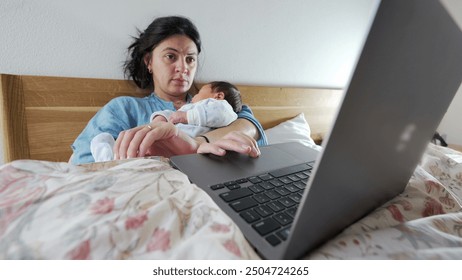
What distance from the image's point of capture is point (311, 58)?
152cm

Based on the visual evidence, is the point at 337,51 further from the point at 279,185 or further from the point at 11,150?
the point at 11,150

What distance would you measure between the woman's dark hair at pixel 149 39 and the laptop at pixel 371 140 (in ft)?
2.23

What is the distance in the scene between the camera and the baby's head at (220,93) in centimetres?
95

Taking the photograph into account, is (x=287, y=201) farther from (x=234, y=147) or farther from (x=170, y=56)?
(x=170, y=56)

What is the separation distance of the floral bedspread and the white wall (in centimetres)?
22

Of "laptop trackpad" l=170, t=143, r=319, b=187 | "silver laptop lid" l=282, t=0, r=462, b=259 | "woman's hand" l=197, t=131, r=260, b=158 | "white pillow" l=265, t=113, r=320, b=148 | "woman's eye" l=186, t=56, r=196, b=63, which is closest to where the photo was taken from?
"silver laptop lid" l=282, t=0, r=462, b=259

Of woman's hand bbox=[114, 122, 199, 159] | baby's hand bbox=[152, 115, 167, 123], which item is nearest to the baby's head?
baby's hand bbox=[152, 115, 167, 123]

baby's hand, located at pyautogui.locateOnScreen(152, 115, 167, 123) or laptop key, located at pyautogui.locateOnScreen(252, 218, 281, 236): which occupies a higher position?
laptop key, located at pyautogui.locateOnScreen(252, 218, 281, 236)

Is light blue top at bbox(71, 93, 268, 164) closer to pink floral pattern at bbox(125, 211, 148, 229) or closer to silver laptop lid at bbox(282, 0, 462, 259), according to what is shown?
pink floral pattern at bbox(125, 211, 148, 229)

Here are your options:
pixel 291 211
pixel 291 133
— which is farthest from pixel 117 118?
pixel 291 133

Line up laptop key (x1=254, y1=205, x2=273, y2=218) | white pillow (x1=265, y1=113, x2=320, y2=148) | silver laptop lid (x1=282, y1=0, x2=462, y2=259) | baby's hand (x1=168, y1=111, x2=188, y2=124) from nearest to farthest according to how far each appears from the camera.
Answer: silver laptop lid (x1=282, y1=0, x2=462, y2=259), laptop key (x1=254, y1=205, x2=273, y2=218), baby's hand (x1=168, y1=111, x2=188, y2=124), white pillow (x1=265, y1=113, x2=320, y2=148)

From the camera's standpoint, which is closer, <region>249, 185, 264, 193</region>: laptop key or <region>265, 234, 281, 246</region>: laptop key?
<region>265, 234, 281, 246</region>: laptop key

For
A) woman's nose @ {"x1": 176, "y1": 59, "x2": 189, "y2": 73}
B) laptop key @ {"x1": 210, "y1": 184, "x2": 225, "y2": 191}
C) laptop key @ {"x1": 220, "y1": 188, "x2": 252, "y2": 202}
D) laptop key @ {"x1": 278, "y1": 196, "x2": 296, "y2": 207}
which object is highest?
woman's nose @ {"x1": 176, "y1": 59, "x2": 189, "y2": 73}

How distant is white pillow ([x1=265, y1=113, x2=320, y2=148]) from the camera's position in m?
1.16
